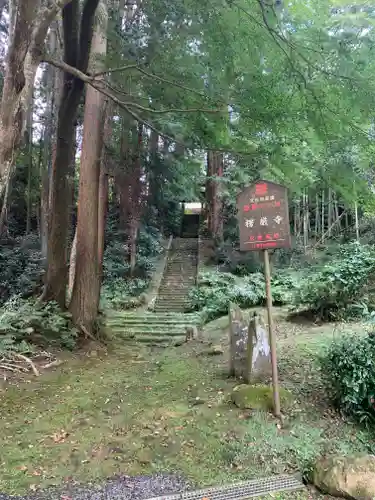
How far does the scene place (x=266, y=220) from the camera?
14.5 feet

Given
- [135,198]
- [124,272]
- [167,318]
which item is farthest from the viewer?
[124,272]

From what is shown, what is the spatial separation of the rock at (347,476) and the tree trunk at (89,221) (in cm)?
574

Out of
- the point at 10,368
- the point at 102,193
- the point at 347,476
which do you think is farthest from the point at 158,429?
the point at 102,193

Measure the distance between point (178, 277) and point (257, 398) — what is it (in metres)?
12.3

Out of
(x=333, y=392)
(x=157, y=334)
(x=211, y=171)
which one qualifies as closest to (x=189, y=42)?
(x=333, y=392)

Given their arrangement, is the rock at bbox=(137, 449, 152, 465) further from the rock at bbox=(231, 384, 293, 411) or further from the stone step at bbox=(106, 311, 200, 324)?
the stone step at bbox=(106, 311, 200, 324)

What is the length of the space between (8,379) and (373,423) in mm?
4730

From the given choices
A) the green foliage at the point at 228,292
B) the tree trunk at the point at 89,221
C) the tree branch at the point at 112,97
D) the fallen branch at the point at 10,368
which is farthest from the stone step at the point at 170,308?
the tree branch at the point at 112,97

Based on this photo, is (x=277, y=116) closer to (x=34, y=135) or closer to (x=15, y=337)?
(x=15, y=337)

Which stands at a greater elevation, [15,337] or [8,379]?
[15,337]

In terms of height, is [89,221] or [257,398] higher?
[89,221]

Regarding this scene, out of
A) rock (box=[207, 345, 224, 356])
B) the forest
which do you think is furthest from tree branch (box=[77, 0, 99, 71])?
rock (box=[207, 345, 224, 356])

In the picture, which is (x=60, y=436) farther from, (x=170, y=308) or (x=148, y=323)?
(x=170, y=308)

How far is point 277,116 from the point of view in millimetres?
4828
